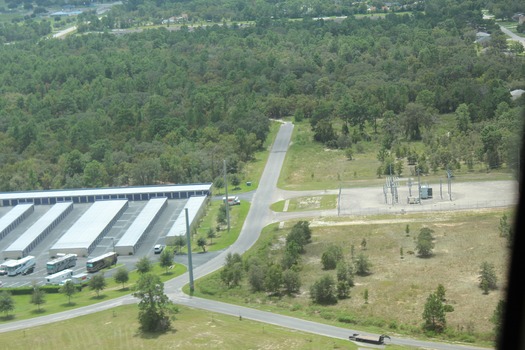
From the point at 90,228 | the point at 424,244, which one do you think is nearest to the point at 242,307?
the point at 424,244

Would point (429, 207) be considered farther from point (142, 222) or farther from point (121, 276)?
point (121, 276)

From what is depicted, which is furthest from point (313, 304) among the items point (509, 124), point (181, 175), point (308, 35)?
point (308, 35)

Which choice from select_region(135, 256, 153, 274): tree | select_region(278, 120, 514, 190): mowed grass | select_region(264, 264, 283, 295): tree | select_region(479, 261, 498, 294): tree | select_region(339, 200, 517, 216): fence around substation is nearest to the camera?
select_region(479, 261, 498, 294): tree

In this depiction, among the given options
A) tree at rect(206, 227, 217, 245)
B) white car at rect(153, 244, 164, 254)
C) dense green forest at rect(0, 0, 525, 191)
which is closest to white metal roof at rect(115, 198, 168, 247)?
white car at rect(153, 244, 164, 254)

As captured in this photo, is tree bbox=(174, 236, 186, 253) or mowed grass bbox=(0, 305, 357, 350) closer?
mowed grass bbox=(0, 305, 357, 350)

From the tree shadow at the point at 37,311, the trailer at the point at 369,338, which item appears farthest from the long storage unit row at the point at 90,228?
the trailer at the point at 369,338

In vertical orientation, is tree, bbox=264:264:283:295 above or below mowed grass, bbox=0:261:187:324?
above

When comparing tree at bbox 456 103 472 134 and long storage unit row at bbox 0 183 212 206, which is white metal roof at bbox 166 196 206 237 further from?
tree at bbox 456 103 472 134
